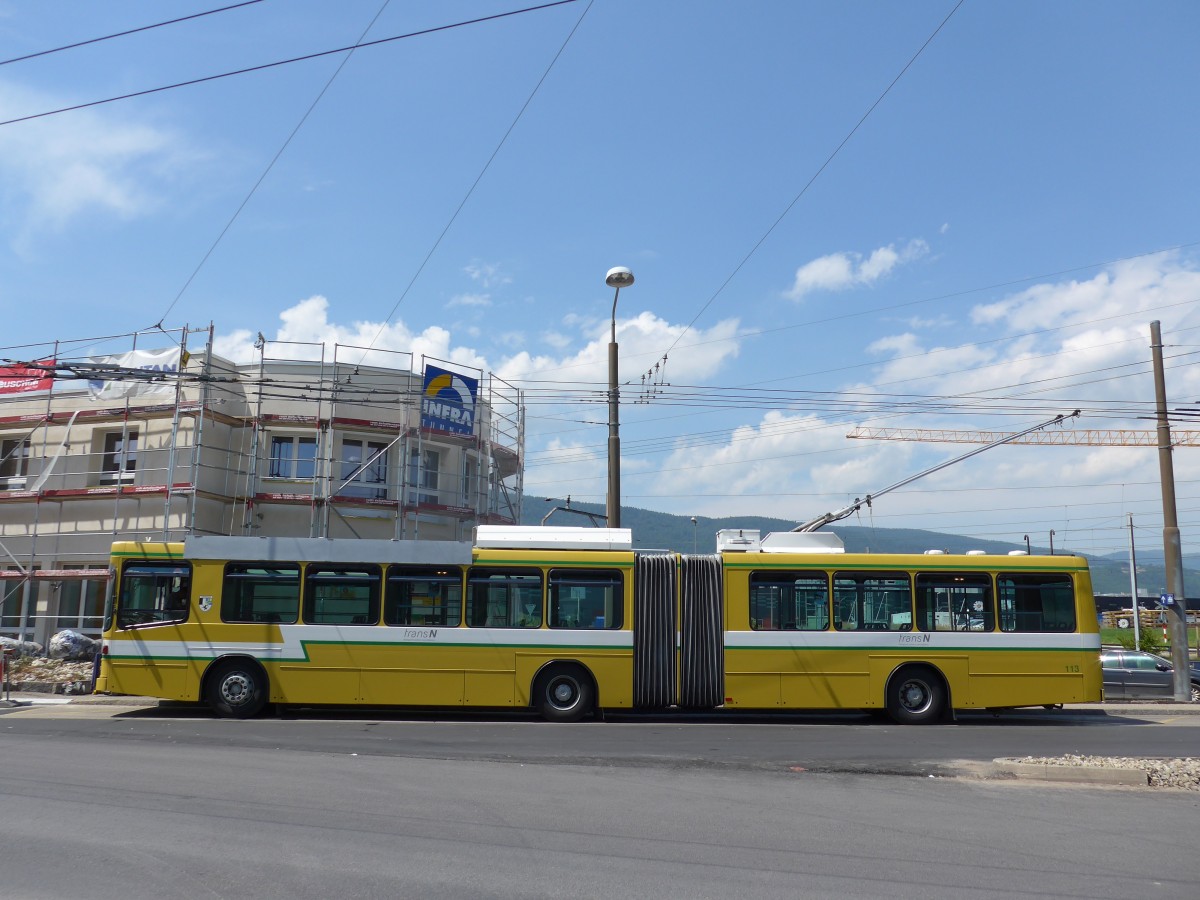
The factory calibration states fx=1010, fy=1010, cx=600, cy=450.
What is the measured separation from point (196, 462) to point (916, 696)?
1800cm

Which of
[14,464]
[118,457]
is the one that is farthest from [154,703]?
[14,464]

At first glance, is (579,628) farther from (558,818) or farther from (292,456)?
(292,456)

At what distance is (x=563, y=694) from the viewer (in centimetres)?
1711

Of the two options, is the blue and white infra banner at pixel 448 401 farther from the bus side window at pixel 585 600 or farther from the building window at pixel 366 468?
the bus side window at pixel 585 600

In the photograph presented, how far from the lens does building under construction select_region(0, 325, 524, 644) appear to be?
2625cm

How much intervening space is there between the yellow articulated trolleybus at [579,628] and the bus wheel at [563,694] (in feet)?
0.10

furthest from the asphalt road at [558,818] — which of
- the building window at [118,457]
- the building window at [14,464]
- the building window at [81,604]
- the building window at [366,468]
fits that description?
the building window at [14,464]

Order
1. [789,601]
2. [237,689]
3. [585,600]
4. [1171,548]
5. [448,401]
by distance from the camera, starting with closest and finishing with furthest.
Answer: [237,689] → [585,600] → [789,601] → [1171,548] → [448,401]

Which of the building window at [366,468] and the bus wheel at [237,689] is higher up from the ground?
the building window at [366,468]

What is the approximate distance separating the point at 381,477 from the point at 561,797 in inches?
779

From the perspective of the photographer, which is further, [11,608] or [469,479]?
[469,479]

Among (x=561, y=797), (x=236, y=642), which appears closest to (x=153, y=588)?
(x=236, y=642)

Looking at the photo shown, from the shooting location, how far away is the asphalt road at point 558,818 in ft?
22.3

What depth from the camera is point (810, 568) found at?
57.6 feet
